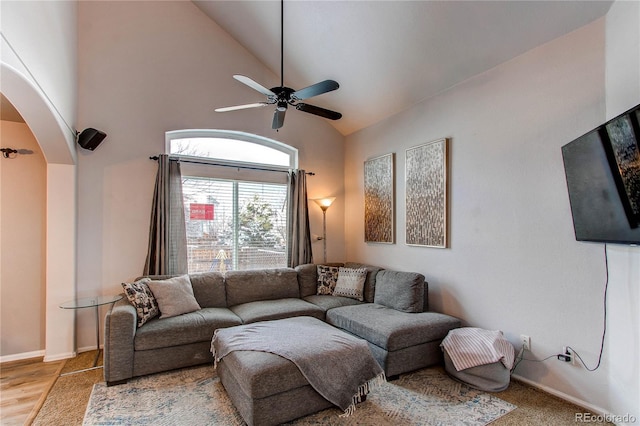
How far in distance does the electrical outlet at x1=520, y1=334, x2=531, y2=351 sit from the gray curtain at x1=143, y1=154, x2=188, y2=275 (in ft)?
12.0

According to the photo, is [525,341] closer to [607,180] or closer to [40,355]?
[607,180]

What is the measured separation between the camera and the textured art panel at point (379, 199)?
4367 mm

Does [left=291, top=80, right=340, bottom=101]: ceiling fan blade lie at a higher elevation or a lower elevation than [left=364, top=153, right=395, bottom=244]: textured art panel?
higher

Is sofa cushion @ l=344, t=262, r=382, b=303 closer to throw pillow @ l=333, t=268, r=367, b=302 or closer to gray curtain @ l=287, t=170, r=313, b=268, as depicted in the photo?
throw pillow @ l=333, t=268, r=367, b=302

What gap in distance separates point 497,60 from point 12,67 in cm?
371

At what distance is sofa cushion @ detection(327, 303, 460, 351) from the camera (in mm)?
2906

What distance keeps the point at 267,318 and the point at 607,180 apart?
3.06 m

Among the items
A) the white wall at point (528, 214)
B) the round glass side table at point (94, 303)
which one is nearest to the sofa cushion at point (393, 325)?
the white wall at point (528, 214)

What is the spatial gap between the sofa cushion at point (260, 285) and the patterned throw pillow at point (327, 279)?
1.05ft

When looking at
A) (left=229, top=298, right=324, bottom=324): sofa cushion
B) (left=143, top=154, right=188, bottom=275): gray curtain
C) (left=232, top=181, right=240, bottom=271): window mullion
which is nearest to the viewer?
(left=229, top=298, right=324, bottom=324): sofa cushion

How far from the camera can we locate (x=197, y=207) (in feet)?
14.0

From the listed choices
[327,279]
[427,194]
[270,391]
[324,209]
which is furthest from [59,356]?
[427,194]

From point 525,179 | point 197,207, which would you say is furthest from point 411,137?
point 197,207
